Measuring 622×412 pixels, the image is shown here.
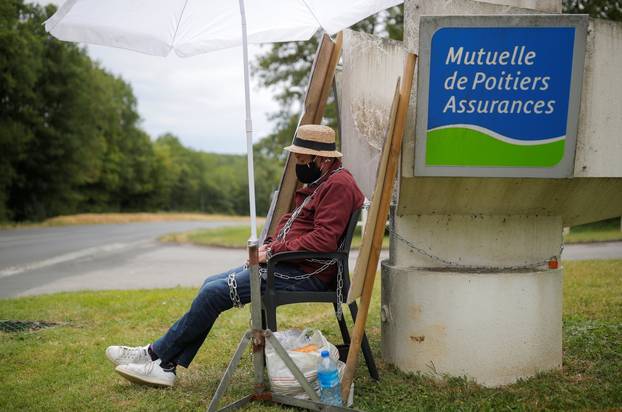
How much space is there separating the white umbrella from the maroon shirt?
3.64ft

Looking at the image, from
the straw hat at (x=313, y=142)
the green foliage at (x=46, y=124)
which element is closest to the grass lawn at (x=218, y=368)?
the straw hat at (x=313, y=142)

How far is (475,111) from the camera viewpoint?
387 centimetres

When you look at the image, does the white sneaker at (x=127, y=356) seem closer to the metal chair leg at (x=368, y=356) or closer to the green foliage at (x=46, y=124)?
the metal chair leg at (x=368, y=356)

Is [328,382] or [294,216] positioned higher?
[294,216]

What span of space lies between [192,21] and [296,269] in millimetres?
1872

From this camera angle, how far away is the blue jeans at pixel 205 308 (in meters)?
4.07

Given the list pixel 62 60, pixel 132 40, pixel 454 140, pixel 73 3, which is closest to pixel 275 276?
pixel 454 140

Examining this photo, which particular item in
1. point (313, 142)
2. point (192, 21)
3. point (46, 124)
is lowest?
point (313, 142)

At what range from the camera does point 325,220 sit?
160 inches

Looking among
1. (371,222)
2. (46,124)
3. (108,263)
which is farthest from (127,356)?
(46,124)

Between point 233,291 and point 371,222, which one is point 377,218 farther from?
point 233,291

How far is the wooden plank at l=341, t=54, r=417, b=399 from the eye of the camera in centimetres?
373

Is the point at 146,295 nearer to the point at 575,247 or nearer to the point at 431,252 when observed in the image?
the point at 431,252

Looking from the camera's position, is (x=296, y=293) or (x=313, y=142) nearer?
(x=296, y=293)
